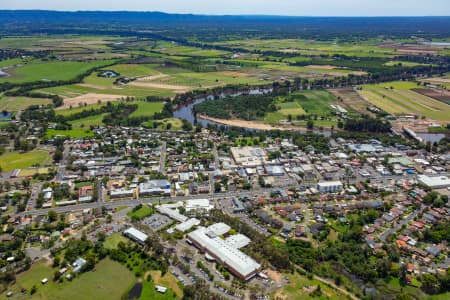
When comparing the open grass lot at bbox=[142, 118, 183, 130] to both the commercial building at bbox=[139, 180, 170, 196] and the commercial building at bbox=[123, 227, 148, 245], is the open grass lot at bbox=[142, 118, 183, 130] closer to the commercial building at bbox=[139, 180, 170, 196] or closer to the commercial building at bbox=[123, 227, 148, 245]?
the commercial building at bbox=[139, 180, 170, 196]

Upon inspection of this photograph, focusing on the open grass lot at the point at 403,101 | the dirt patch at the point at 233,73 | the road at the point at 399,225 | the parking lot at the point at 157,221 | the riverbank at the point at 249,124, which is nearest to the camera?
the road at the point at 399,225

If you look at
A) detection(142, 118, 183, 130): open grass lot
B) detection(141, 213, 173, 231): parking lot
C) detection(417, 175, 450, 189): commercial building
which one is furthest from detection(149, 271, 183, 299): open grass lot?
detection(142, 118, 183, 130): open grass lot

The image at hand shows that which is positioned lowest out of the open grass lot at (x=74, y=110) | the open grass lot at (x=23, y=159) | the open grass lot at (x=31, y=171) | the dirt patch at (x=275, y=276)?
the dirt patch at (x=275, y=276)

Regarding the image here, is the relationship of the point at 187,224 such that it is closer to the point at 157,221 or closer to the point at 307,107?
the point at 157,221

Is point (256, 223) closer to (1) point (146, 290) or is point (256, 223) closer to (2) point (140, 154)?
(1) point (146, 290)

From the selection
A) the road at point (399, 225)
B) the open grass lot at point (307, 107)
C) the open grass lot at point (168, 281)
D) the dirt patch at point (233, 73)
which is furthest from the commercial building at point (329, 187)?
the dirt patch at point (233, 73)

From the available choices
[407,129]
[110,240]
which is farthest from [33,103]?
[407,129]

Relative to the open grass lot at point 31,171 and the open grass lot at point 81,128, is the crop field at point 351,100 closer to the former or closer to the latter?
the open grass lot at point 81,128

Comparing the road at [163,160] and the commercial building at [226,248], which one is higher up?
the road at [163,160]
